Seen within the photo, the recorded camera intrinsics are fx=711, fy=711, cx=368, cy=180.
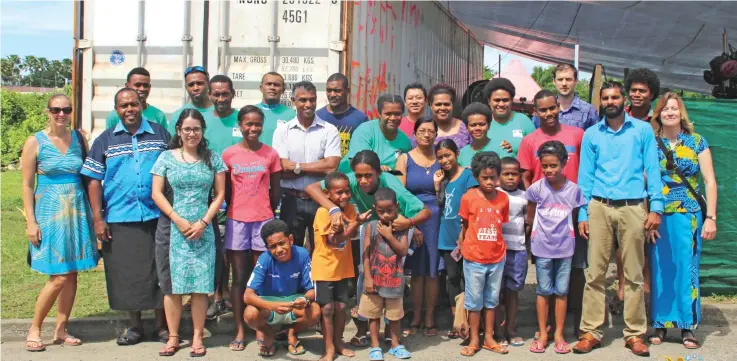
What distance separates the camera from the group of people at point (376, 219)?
15.8 feet

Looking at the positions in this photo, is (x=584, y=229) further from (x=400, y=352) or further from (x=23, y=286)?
(x=23, y=286)

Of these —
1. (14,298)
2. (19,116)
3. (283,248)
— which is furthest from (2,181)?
(283,248)

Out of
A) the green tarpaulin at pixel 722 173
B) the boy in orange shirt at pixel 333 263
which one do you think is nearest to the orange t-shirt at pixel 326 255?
the boy in orange shirt at pixel 333 263

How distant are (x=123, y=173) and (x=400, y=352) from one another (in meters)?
2.28

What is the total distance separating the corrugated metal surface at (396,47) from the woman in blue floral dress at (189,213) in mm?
1976

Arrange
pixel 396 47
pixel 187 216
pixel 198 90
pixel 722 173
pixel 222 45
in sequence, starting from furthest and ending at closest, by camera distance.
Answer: pixel 396 47
pixel 222 45
pixel 722 173
pixel 198 90
pixel 187 216

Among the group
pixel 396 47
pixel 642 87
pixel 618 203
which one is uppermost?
pixel 396 47

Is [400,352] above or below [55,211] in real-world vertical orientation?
below

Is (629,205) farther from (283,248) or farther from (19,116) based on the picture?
(19,116)

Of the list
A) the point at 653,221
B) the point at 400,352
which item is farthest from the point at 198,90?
the point at 653,221

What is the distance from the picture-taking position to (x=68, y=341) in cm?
511

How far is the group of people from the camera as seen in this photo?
481 cm

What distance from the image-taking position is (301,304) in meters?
4.58

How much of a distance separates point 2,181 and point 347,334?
13.1 metres
